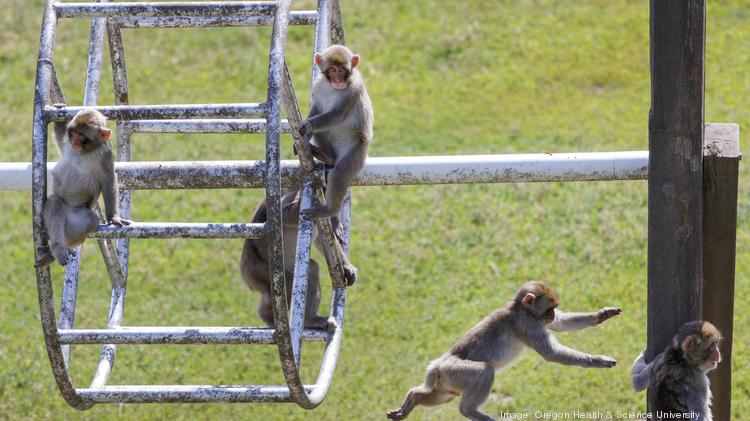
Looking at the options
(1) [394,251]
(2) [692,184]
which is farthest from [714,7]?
(2) [692,184]

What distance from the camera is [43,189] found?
14.2 ft

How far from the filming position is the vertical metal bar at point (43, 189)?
4305mm

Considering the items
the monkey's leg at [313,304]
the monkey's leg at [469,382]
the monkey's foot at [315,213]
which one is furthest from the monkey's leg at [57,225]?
the monkey's leg at [469,382]

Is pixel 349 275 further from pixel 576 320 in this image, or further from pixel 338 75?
pixel 576 320

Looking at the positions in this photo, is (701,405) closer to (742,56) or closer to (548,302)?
(548,302)

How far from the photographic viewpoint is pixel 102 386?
16.5ft

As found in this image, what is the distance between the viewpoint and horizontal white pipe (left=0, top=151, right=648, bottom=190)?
5480 millimetres

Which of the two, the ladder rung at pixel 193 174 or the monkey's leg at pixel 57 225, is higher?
the ladder rung at pixel 193 174

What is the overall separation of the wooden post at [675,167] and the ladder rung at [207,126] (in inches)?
72.3

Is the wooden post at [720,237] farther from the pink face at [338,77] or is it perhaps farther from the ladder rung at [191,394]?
the ladder rung at [191,394]

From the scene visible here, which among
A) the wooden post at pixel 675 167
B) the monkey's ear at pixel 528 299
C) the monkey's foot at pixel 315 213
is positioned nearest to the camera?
the wooden post at pixel 675 167

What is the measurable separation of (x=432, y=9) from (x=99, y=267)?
6.27m

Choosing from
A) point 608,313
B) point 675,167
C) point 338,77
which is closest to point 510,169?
point 608,313

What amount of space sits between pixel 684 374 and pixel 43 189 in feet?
9.00
